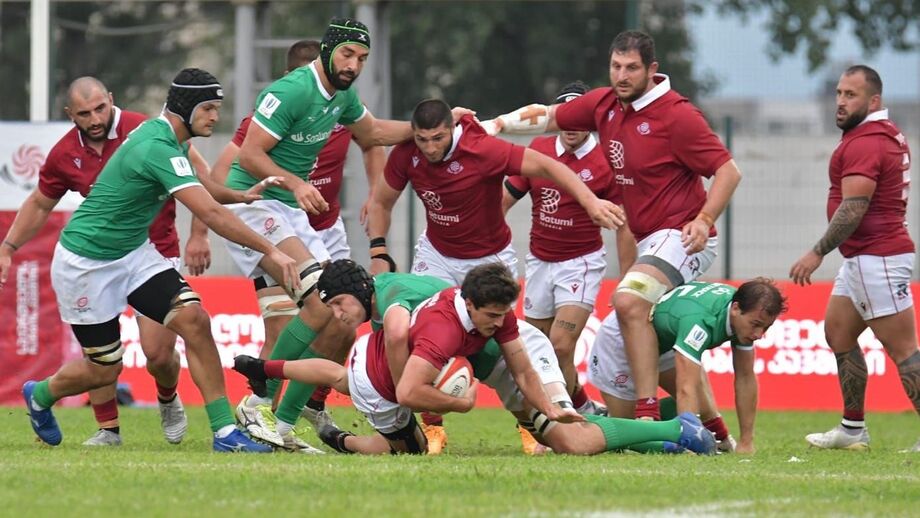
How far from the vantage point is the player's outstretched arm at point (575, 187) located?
9562mm

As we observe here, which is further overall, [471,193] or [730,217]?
[730,217]

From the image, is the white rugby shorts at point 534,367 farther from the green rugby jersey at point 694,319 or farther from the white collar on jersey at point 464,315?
the green rugby jersey at point 694,319

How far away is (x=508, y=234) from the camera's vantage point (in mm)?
11203

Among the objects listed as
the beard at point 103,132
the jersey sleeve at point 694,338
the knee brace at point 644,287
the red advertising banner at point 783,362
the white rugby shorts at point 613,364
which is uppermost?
the beard at point 103,132

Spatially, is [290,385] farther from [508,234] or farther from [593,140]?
[593,140]

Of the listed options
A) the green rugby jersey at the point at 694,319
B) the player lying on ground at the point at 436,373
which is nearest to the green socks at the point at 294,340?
the player lying on ground at the point at 436,373

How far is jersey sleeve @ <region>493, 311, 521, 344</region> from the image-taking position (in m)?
9.16

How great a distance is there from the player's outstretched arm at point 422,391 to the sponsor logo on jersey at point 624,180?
2190 mm

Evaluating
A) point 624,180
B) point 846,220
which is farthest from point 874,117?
point 624,180

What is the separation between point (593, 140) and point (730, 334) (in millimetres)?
2464

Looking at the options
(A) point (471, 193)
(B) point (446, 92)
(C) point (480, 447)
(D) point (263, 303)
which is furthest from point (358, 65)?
(B) point (446, 92)

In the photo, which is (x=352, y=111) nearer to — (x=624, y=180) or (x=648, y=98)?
(x=624, y=180)

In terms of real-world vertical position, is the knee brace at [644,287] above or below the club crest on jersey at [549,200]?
below

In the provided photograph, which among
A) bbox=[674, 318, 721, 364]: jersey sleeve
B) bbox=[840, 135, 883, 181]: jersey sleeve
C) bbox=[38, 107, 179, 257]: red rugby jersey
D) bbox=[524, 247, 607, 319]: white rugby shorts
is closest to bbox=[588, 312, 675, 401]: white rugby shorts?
bbox=[674, 318, 721, 364]: jersey sleeve
